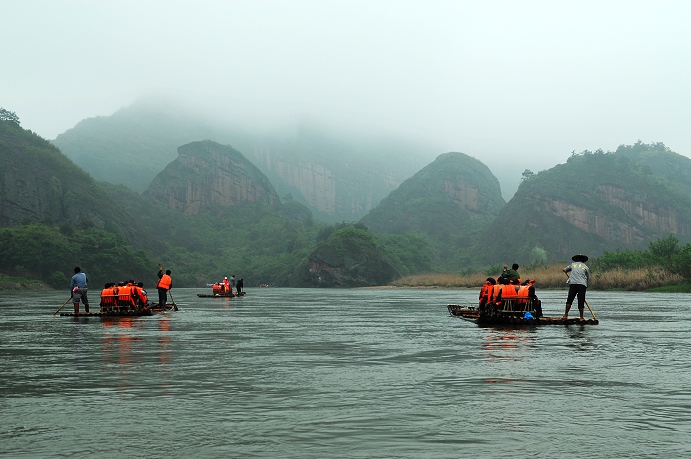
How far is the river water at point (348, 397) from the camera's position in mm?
7312

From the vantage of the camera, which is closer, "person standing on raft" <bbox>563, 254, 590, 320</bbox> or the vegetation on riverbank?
"person standing on raft" <bbox>563, 254, 590, 320</bbox>

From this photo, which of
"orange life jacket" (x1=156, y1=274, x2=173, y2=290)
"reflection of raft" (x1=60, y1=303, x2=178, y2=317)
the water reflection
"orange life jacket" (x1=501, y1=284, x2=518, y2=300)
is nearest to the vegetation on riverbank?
"orange life jacket" (x1=501, y1=284, x2=518, y2=300)

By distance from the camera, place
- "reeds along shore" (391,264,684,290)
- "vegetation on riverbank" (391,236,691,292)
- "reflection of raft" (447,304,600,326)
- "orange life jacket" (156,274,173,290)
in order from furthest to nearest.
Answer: "reeds along shore" (391,264,684,290) → "vegetation on riverbank" (391,236,691,292) → "orange life jacket" (156,274,173,290) → "reflection of raft" (447,304,600,326)

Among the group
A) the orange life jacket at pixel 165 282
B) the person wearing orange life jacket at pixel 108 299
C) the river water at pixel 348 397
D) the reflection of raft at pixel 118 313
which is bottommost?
the river water at pixel 348 397

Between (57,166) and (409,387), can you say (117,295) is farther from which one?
(57,166)

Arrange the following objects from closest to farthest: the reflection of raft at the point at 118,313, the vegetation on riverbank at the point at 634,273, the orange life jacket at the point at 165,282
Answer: the reflection of raft at the point at 118,313
the orange life jacket at the point at 165,282
the vegetation on riverbank at the point at 634,273

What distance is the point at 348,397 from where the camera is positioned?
1019cm

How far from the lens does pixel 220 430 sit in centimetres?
797

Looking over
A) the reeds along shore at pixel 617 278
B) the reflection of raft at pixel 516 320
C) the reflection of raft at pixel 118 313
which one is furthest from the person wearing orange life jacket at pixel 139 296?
the reeds along shore at pixel 617 278

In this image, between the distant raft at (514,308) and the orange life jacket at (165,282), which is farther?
the orange life jacket at (165,282)

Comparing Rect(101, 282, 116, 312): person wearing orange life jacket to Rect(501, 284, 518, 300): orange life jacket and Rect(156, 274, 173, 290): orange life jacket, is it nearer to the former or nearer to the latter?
Rect(156, 274, 173, 290): orange life jacket

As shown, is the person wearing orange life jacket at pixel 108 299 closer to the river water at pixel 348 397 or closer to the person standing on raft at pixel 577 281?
the river water at pixel 348 397

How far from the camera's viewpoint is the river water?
7312mm

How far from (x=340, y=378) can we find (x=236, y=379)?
1.62 m
